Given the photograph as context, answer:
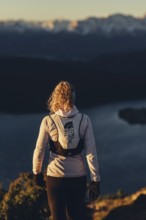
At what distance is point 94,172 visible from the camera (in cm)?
798

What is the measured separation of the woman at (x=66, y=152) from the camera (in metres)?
7.95

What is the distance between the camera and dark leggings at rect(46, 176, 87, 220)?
8.16 m

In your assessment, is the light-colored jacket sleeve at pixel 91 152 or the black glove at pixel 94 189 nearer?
the light-colored jacket sleeve at pixel 91 152

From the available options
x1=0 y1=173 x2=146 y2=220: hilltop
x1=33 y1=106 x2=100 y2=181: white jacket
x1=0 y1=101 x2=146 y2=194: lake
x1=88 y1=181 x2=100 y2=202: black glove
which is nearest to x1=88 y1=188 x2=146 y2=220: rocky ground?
x1=0 y1=173 x2=146 y2=220: hilltop

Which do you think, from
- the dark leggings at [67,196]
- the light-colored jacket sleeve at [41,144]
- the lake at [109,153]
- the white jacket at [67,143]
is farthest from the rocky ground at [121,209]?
the lake at [109,153]

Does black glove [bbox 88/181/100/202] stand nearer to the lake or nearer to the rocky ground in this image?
the rocky ground

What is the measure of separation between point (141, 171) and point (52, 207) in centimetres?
10869

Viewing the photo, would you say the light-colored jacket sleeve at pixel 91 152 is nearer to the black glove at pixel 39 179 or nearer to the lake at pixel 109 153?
the black glove at pixel 39 179

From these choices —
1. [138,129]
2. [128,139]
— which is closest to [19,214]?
[128,139]

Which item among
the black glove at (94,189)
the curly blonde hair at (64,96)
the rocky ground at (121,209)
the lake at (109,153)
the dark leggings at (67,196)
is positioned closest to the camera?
the curly blonde hair at (64,96)

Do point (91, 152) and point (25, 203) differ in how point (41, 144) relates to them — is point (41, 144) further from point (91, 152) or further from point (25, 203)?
point (25, 203)

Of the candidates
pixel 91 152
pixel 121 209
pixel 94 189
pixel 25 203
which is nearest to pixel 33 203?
pixel 25 203

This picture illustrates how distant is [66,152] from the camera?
26.7 feet

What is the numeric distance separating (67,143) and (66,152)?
0.15 meters
